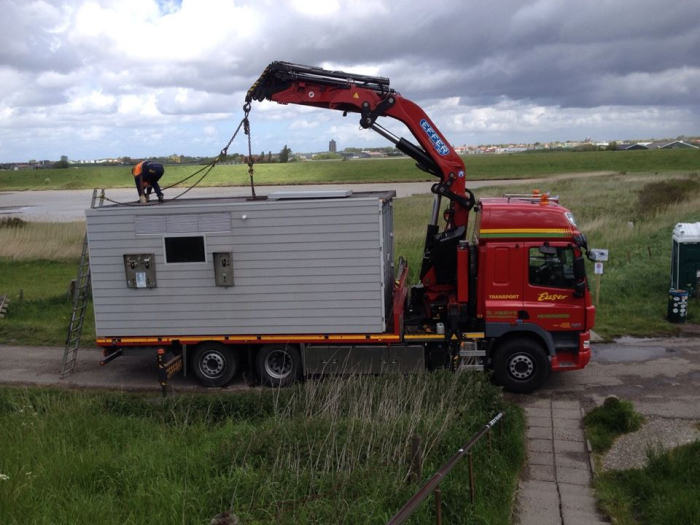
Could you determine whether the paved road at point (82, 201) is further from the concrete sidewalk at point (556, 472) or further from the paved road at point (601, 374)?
the concrete sidewalk at point (556, 472)

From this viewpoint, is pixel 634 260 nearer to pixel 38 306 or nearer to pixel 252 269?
pixel 252 269

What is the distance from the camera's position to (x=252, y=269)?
11742 millimetres

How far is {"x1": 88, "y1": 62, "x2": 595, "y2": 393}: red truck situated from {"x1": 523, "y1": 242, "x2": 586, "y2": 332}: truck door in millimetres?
17

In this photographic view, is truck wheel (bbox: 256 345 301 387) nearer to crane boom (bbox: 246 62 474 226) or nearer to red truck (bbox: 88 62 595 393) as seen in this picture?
red truck (bbox: 88 62 595 393)

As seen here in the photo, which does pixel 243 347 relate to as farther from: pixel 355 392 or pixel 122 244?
pixel 355 392

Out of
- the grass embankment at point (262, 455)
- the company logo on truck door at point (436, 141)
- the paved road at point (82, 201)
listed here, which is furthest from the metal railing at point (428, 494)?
the paved road at point (82, 201)

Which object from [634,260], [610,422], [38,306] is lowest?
[610,422]

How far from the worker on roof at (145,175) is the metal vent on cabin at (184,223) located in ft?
4.60

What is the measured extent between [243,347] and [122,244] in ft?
9.51

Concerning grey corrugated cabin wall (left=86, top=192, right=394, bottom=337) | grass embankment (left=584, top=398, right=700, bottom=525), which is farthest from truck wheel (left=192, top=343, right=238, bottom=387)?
grass embankment (left=584, top=398, right=700, bottom=525)

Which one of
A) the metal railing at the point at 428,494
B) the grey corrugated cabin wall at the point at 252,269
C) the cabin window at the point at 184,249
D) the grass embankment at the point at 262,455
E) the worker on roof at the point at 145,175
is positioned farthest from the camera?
the worker on roof at the point at 145,175

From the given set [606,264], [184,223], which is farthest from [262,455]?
[606,264]

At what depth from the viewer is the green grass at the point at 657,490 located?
680 centimetres

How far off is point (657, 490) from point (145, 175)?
34.5 feet
